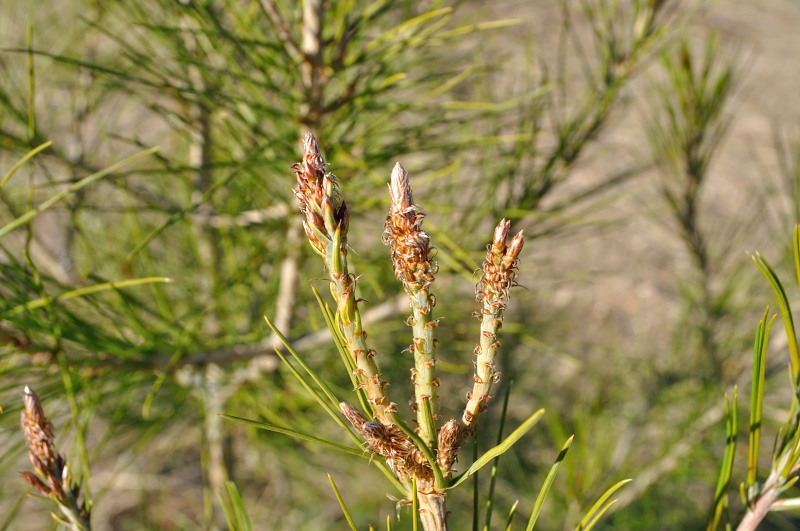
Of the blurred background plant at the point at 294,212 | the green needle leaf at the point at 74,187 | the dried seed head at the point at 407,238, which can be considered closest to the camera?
the dried seed head at the point at 407,238

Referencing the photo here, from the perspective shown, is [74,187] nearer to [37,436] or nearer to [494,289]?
[37,436]

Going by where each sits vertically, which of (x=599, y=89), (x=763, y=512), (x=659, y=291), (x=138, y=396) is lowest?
(x=659, y=291)

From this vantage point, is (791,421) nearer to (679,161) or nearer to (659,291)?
(679,161)

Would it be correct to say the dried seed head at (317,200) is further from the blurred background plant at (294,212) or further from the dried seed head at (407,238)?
the blurred background plant at (294,212)

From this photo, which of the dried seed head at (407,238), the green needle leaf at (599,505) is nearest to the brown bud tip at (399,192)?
the dried seed head at (407,238)

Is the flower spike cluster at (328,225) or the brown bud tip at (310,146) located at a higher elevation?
the brown bud tip at (310,146)

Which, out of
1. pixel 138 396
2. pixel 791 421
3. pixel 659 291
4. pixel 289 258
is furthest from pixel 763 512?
pixel 659 291
